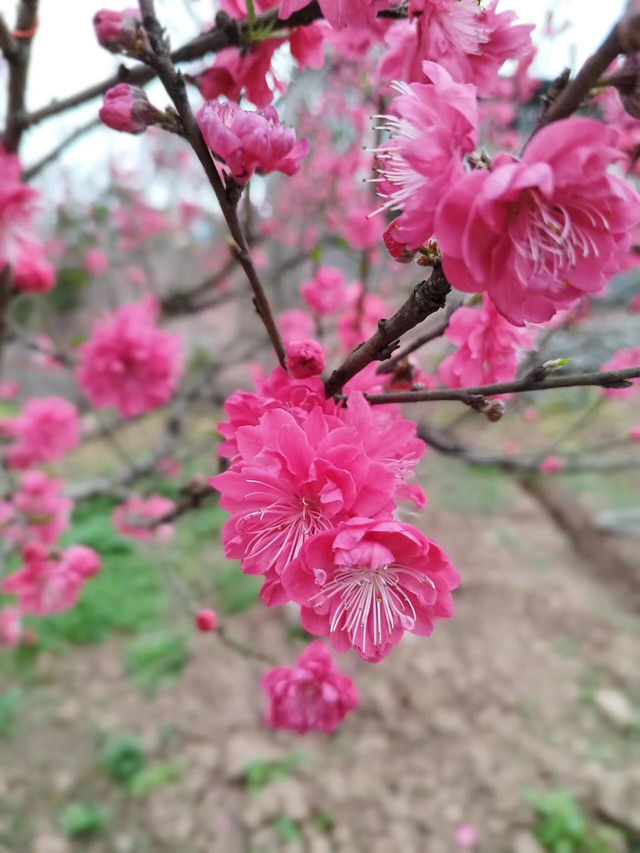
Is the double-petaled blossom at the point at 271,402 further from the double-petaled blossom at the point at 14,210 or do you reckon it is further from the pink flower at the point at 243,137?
the double-petaled blossom at the point at 14,210

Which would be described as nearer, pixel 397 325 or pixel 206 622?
pixel 397 325

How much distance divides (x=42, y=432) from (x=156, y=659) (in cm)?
140

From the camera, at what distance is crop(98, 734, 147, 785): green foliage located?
249 centimetres

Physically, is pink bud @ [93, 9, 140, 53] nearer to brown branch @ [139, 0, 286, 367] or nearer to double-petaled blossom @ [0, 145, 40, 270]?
brown branch @ [139, 0, 286, 367]

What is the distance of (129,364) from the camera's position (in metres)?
1.84

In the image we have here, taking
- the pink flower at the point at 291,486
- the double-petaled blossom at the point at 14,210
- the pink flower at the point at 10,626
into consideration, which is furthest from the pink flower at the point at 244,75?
the pink flower at the point at 10,626

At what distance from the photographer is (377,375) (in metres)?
0.75

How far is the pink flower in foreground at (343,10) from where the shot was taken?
569mm

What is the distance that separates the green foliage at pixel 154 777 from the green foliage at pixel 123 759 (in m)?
0.04

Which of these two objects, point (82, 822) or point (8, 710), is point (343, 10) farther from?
point (8, 710)

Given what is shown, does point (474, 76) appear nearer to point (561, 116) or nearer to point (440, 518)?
point (561, 116)

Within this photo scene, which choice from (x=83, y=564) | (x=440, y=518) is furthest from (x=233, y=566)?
(x=83, y=564)

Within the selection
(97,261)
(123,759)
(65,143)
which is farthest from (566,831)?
(97,261)

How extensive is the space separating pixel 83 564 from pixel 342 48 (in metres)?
1.50
